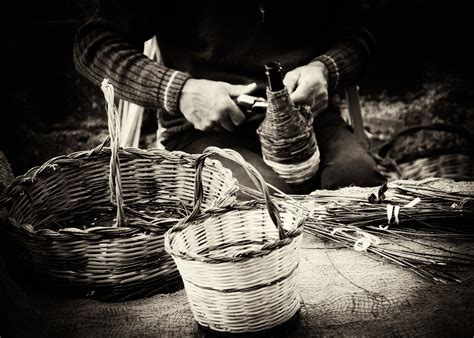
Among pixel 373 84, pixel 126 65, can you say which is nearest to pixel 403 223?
pixel 126 65

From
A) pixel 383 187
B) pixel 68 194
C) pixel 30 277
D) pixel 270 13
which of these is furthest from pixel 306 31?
pixel 30 277

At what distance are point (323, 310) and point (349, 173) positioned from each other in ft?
3.01

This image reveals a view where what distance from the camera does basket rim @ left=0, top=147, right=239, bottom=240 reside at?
4.51 feet

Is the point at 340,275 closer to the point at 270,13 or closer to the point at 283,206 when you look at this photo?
the point at 283,206

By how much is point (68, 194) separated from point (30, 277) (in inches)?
14.3

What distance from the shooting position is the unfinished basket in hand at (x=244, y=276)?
3.75 ft

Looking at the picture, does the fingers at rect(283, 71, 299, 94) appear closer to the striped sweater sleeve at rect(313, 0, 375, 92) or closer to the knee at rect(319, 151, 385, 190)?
the striped sweater sleeve at rect(313, 0, 375, 92)

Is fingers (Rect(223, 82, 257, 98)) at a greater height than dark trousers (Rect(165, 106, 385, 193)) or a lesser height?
greater

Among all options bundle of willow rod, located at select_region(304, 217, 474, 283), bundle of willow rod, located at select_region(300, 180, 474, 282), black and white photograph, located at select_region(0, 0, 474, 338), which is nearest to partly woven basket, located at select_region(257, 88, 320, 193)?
black and white photograph, located at select_region(0, 0, 474, 338)

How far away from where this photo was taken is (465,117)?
3363 millimetres

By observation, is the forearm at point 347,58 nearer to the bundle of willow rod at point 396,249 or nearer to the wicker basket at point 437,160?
the wicker basket at point 437,160

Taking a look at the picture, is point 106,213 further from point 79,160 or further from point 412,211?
point 412,211

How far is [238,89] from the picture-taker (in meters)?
2.07

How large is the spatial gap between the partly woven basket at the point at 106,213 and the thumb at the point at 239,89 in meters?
0.38
